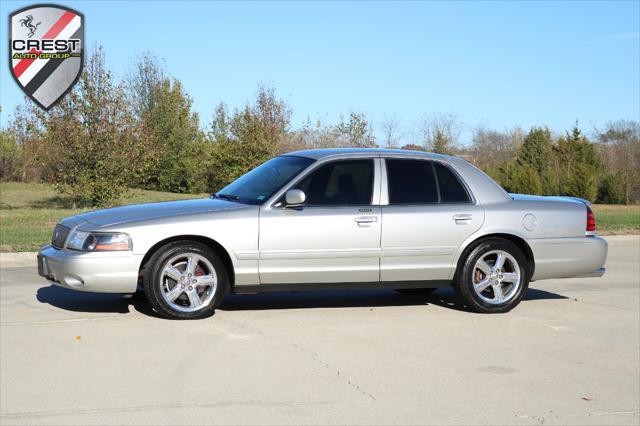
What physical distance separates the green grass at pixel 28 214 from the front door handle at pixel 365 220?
23.3ft

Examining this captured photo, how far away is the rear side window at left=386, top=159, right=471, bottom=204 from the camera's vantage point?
8.87 metres

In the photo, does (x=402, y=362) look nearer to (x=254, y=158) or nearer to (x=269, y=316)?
(x=269, y=316)

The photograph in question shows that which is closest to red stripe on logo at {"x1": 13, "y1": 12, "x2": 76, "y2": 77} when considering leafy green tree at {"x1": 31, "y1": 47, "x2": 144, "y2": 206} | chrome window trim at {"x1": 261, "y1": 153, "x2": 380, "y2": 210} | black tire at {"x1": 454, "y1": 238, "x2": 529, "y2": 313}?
leafy green tree at {"x1": 31, "y1": 47, "x2": 144, "y2": 206}

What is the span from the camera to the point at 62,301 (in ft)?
30.3

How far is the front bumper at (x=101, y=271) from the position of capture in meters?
7.93

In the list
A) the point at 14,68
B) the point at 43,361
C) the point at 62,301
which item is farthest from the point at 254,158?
the point at 43,361

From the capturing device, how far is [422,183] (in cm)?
898

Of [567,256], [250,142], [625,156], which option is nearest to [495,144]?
[625,156]

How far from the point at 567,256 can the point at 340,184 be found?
2592 millimetres

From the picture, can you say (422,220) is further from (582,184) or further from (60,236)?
(582,184)

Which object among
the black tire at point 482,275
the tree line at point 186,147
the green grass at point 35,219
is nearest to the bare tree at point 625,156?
the tree line at point 186,147

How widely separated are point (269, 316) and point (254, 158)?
2402 centimetres

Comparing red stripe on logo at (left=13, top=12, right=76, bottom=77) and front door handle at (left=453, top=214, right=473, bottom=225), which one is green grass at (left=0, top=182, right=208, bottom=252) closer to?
red stripe on logo at (left=13, top=12, right=76, bottom=77)

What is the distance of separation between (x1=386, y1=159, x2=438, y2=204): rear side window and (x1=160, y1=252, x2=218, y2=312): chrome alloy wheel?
6.57 feet
